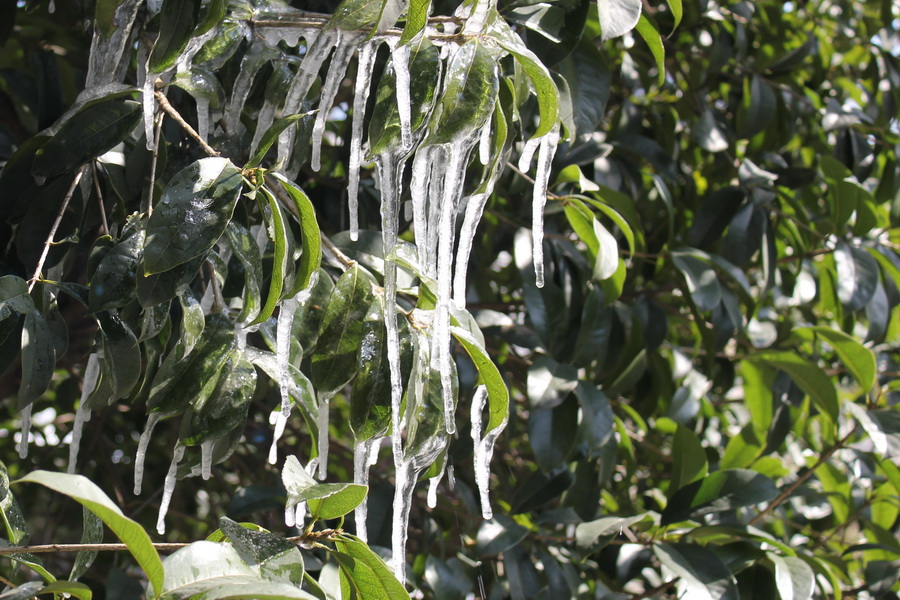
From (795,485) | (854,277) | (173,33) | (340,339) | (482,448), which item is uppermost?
(173,33)

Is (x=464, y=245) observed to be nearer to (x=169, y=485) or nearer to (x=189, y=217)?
(x=189, y=217)

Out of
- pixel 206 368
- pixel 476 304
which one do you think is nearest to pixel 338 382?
pixel 206 368

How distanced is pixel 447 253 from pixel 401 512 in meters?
0.20

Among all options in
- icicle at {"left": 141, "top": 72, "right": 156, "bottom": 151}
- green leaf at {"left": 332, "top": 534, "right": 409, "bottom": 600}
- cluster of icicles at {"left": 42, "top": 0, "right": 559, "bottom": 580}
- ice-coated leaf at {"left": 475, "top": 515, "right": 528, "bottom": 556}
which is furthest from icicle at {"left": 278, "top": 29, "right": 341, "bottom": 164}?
ice-coated leaf at {"left": 475, "top": 515, "right": 528, "bottom": 556}

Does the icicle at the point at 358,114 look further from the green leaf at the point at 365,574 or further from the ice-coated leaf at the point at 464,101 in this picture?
the green leaf at the point at 365,574

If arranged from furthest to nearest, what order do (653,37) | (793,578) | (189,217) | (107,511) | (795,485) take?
(795,485)
(793,578)
(653,37)
(189,217)
(107,511)

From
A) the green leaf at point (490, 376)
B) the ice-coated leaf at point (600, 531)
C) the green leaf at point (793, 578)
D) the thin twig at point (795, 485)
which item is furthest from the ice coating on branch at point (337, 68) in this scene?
the thin twig at point (795, 485)

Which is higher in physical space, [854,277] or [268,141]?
[268,141]

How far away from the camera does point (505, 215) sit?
1.37 m

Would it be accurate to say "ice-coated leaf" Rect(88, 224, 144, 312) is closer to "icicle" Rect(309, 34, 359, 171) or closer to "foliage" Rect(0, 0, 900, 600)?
"foliage" Rect(0, 0, 900, 600)

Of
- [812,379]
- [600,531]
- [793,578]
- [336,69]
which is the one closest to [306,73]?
[336,69]

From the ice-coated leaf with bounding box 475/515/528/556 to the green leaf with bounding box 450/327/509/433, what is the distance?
564mm

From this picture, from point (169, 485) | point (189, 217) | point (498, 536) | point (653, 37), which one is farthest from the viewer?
point (498, 536)

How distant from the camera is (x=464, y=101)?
0.62 meters
